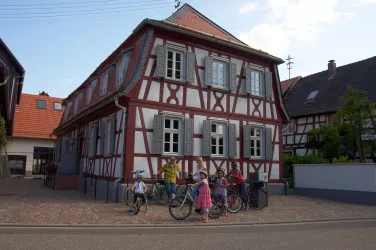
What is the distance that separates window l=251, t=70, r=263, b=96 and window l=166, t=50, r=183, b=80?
4.06m

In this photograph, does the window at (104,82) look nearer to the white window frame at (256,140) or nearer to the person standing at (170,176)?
the person standing at (170,176)

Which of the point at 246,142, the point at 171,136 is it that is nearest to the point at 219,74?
the point at 246,142

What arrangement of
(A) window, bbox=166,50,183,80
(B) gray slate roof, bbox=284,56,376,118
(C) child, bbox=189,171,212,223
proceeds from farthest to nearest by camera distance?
(B) gray slate roof, bbox=284,56,376,118, (A) window, bbox=166,50,183,80, (C) child, bbox=189,171,212,223

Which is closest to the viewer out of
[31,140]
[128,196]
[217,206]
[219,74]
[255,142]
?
[217,206]

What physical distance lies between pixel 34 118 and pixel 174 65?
21157mm

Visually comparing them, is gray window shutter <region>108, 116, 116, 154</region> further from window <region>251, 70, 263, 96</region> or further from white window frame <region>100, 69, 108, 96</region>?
window <region>251, 70, 263, 96</region>

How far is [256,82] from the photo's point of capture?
1667 centimetres

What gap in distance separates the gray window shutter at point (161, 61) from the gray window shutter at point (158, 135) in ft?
5.42

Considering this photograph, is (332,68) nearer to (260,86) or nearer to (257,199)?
(260,86)

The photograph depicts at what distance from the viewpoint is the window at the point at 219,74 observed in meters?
15.2

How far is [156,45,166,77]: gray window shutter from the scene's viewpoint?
1327 cm

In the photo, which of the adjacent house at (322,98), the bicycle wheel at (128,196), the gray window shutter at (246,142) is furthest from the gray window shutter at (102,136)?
the adjacent house at (322,98)

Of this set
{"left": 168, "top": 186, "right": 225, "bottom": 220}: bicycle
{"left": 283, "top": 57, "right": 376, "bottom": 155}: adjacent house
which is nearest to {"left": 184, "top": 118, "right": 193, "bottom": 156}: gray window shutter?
{"left": 168, "top": 186, "right": 225, "bottom": 220}: bicycle

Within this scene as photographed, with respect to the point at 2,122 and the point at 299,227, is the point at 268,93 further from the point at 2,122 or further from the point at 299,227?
the point at 2,122
